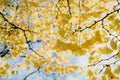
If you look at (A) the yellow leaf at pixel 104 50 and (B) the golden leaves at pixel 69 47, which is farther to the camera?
(A) the yellow leaf at pixel 104 50

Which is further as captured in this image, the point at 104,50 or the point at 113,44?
the point at 104,50

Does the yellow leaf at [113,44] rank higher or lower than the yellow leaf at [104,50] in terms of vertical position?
higher

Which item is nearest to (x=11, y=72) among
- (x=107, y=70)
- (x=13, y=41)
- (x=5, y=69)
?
(x=5, y=69)

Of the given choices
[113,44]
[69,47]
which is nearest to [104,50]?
[113,44]

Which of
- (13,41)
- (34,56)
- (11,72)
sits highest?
(13,41)

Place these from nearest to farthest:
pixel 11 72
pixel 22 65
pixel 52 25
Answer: pixel 52 25, pixel 11 72, pixel 22 65

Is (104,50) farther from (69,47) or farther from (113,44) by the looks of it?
(69,47)

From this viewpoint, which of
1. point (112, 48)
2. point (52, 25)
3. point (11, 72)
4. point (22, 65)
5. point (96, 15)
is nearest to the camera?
point (112, 48)

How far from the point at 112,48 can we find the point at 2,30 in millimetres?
4590

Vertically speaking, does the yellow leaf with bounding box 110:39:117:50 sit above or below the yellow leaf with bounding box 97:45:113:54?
above

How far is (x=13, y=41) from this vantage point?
19.9 ft

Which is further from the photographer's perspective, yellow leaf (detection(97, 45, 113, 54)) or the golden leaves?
yellow leaf (detection(97, 45, 113, 54))

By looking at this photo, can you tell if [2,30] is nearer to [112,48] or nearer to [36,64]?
[36,64]

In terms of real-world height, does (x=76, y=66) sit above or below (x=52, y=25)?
below
